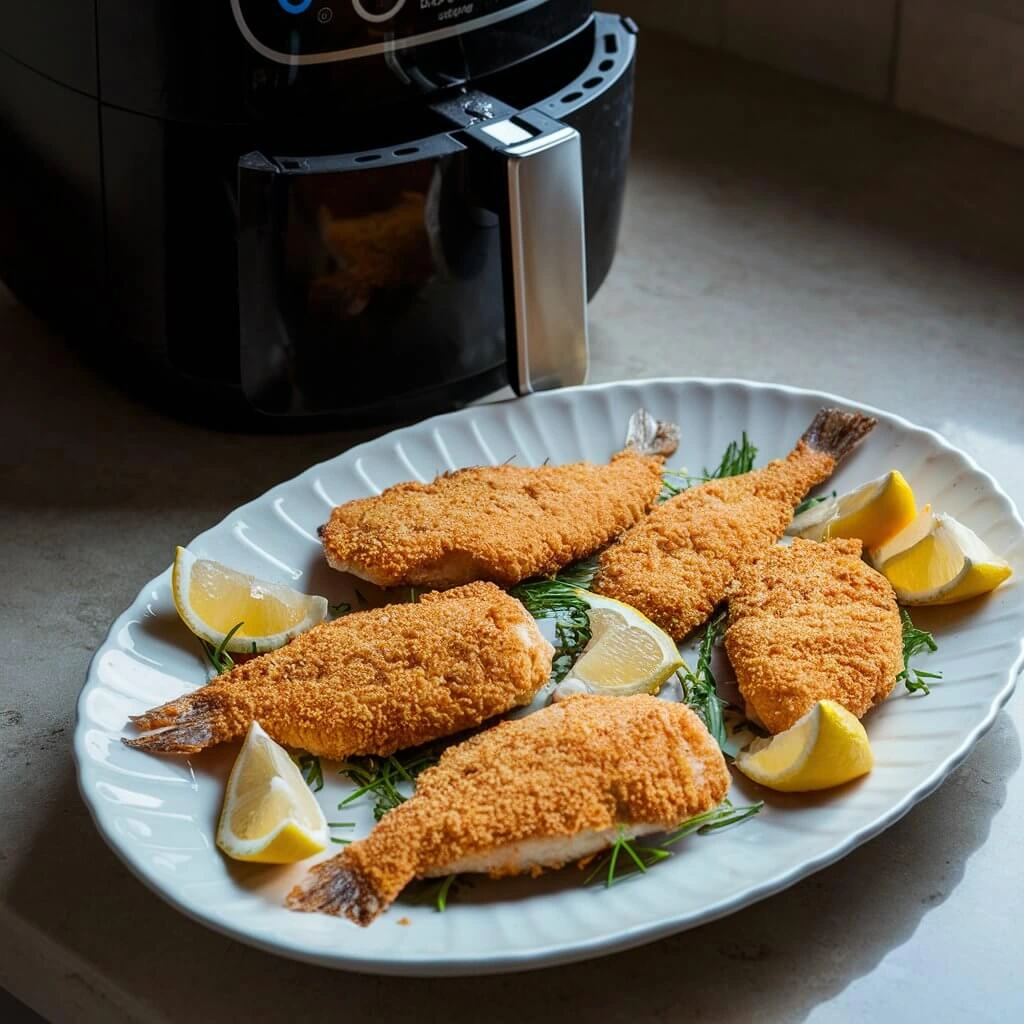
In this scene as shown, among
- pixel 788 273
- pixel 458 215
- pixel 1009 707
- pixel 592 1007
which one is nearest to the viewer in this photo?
pixel 592 1007

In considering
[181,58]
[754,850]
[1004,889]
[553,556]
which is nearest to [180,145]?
[181,58]

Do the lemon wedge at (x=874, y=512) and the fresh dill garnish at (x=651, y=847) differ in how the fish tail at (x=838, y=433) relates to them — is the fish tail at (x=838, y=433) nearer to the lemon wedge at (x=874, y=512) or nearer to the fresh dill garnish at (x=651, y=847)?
the lemon wedge at (x=874, y=512)

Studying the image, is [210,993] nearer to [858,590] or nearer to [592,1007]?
[592,1007]

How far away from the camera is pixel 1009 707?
1.03 m

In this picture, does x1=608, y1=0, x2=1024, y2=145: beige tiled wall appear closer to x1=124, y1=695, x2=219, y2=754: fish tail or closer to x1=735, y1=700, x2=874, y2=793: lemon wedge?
x1=735, y1=700, x2=874, y2=793: lemon wedge

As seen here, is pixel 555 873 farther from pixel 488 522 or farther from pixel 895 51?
pixel 895 51

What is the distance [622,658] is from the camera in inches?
39.0

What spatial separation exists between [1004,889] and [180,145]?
79 cm

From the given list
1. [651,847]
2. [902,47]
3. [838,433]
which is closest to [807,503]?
[838,433]

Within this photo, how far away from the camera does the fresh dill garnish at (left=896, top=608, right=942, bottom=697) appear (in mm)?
979

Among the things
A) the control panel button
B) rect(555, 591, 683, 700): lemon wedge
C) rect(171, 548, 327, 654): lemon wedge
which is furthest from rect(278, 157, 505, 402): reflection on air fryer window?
rect(555, 591, 683, 700): lemon wedge

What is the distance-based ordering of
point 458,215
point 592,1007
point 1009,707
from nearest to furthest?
point 592,1007 < point 1009,707 < point 458,215

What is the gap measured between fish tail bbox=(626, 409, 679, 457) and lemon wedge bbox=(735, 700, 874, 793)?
0.37 metres

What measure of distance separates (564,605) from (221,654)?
0.85 ft
